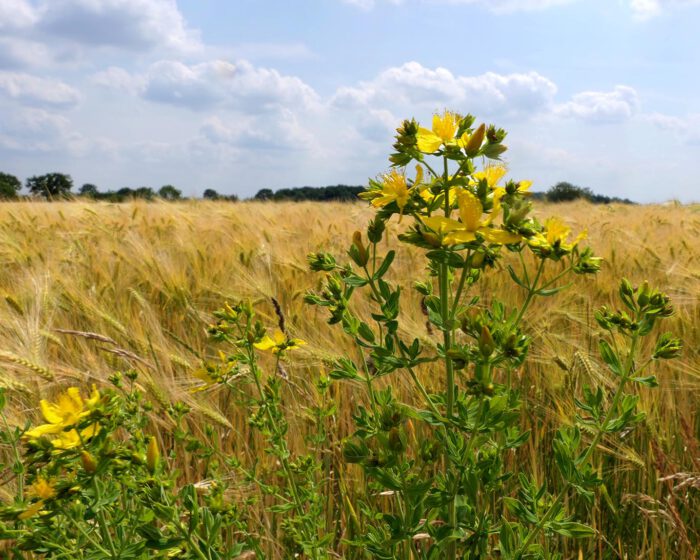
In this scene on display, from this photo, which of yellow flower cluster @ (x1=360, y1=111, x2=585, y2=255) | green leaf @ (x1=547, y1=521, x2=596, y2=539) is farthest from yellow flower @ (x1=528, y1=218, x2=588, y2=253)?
green leaf @ (x1=547, y1=521, x2=596, y2=539)

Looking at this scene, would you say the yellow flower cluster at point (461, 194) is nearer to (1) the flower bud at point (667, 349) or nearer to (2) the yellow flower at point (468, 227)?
(2) the yellow flower at point (468, 227)

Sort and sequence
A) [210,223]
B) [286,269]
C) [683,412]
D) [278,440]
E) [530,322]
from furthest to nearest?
[210,223]
[286,269]
[530,322]
[683,412]
[278,440]

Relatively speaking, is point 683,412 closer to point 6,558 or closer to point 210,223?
point 6,558

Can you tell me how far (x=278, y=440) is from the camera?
1041 millimetres

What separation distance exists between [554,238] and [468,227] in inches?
5.1

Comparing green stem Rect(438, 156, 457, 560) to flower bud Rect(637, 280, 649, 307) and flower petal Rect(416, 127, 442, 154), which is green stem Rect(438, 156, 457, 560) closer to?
flower petal Rect(416, 127, 442, 154)

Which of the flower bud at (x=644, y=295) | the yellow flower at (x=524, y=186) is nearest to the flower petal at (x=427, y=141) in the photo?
the yellow flower at (x=524, y=186)

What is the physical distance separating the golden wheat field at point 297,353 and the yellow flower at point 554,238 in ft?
2.44

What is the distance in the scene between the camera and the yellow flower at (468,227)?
65 centimetres

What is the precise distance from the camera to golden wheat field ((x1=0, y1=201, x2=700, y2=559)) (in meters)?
1.33

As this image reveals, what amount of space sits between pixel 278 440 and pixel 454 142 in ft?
2.11

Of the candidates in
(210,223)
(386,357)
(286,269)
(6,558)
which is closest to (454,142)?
(386,357)

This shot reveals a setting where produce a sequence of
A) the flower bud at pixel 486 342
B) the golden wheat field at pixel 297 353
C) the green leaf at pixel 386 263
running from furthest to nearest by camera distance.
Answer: the golden wheat field at pixel 297 353 < the green leaf at pixel 386 263 < the flower bud at pixel 486 342

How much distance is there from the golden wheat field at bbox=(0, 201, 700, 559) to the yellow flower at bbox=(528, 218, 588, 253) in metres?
0.74
